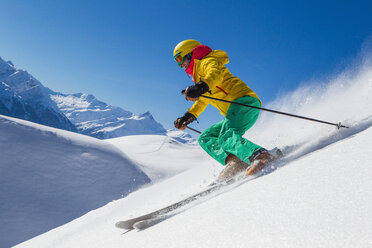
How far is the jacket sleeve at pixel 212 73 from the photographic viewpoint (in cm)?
268

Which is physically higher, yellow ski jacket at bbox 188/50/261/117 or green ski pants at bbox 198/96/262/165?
yellow ski jacket at bbox 188/50/261/117

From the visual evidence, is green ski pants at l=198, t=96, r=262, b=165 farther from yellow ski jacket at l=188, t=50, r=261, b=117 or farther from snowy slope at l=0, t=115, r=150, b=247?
snowy slope at l=0, t=115, r=150, b=247

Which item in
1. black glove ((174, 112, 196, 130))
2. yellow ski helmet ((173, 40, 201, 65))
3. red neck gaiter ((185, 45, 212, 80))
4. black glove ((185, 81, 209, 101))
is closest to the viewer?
black glove ((185, 81, 209, 101))

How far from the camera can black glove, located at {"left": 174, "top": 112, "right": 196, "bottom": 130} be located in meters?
3.46

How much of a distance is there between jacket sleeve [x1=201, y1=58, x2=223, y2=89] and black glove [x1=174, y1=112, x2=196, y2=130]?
83 cm

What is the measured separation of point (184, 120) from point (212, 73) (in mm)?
998

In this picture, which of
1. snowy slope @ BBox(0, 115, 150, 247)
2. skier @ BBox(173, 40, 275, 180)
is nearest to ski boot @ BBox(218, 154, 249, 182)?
skier @ BBox(173, 40, 275, 180)

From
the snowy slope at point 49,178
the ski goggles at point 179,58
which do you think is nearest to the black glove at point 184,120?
the ski goggles at point 179,58

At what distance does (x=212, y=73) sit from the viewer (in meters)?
2.71

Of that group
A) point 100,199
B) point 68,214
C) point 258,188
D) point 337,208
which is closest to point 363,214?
point 337,208

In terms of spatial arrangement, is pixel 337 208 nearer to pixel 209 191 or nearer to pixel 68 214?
pixel 209 191

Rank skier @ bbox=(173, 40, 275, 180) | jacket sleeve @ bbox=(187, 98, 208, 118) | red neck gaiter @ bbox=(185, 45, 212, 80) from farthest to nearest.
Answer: jacket sleeve @ bbox=(187, 98, 208, 118)
red neck gaiter @ bbox=(185, 45, 212, 80)
skier @ bbox=(173, 40, 275, 180)

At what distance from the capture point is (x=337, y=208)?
40.9 inches

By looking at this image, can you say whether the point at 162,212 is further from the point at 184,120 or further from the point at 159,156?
the point at 159,156
